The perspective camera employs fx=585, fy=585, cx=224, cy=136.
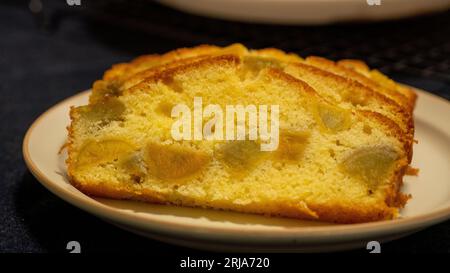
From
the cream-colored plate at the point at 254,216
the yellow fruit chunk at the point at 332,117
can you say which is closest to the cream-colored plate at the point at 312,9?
the cream-colored plate at the point at 254,216

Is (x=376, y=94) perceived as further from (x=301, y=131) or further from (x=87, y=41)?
(x=87, y=41)

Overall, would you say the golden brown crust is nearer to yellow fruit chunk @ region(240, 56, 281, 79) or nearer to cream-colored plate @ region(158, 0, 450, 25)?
yellow fruit chunk @ region(240, 56, 281, 79)

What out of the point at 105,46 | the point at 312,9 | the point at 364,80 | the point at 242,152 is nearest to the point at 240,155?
the point at 242,152

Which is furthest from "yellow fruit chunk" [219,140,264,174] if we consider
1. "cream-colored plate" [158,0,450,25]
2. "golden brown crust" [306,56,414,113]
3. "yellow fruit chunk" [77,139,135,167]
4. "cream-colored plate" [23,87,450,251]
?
"cream-colored plate" [158,0,450,25]

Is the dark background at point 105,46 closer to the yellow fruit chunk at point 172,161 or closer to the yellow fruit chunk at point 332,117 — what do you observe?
the yellow fruit chunk at point 172,161
